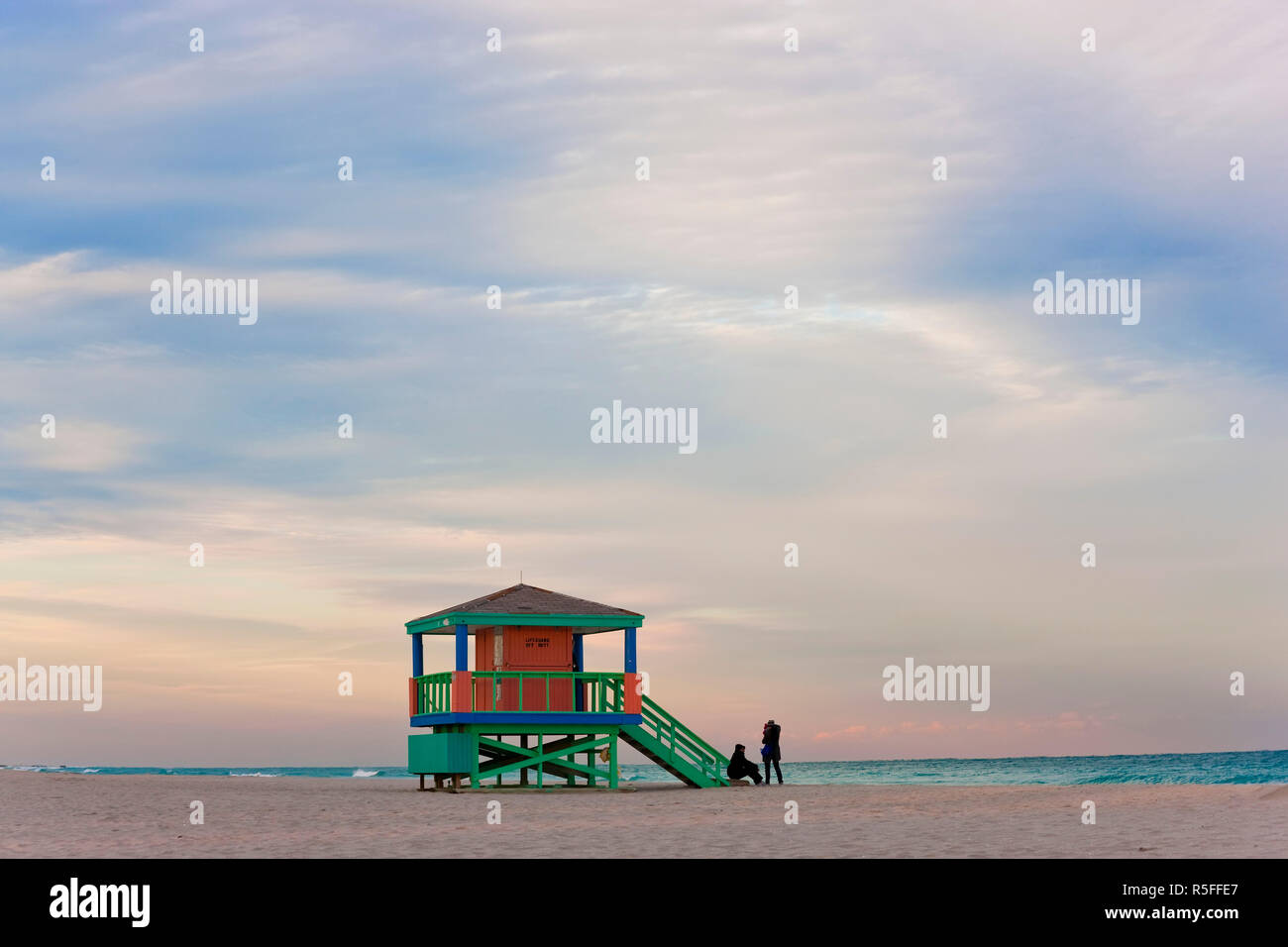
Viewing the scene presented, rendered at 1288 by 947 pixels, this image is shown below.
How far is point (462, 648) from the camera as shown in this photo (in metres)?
30.1

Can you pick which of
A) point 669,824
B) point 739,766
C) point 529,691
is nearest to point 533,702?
point 529,691

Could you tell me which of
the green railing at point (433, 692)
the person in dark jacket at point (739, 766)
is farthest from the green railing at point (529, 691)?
the person in dark jacket at point (739, 766)

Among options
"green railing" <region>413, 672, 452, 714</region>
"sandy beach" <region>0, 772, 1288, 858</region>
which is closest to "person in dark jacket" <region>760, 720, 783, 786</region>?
"sandy beach" <region>0, 772, 1288, 858</region>

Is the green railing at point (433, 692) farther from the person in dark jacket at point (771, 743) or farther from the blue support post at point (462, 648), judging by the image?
the person in dark jacket at point (771, 743)

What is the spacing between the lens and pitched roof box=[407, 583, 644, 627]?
3000 cm

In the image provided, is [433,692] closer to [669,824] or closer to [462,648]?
[462,648]

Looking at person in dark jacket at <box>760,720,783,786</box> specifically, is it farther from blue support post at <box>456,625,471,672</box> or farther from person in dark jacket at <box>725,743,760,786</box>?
blue support post at <box>456,625,471,672</box>

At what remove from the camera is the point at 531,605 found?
30.4 m

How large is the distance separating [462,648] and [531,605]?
1674mm

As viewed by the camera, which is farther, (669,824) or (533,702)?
(533,702)

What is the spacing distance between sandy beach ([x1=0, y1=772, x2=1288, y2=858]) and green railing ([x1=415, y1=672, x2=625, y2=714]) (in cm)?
189

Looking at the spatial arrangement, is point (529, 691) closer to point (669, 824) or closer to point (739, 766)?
point (739, 766)
